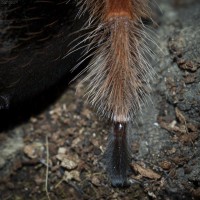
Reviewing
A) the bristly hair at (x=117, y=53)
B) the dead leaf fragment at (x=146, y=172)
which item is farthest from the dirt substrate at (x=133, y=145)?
the bristly hair at (x=117, y=53)

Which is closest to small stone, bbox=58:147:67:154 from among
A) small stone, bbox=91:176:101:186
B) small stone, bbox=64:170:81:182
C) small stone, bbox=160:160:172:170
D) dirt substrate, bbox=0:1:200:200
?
dirt substrate, bbox=0:1:200:200

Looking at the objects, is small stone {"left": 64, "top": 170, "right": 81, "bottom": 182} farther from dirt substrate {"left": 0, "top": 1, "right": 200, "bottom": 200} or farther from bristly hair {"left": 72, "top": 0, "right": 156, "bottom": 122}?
bristly hair {"left": 72, "top": 0, "right": 156, "bottom": 122}

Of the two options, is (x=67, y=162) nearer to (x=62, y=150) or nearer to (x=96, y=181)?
(x=62, y=150)

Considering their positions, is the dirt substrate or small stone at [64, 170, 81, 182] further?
small stone at [64, 170, 81, 182]

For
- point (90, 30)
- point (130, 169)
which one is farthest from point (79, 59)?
point (130, 169)

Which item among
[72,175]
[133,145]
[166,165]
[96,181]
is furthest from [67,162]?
[166,165]

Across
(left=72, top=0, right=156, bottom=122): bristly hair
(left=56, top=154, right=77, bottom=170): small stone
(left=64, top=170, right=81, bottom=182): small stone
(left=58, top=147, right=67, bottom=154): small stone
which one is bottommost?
(left=64, top=170, right=81, bottom=182): small stone
